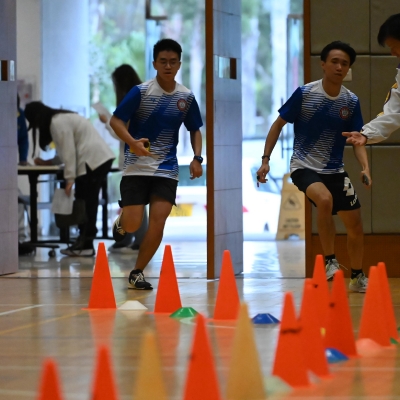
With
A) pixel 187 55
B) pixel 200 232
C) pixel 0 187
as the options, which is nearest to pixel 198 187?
pixel 200 232

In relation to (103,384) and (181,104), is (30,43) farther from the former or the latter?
(103,384)

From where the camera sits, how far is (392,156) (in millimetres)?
7457

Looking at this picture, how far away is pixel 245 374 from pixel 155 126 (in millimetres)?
3708

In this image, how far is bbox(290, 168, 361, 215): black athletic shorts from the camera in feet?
20.6

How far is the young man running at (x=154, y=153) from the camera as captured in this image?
6492mm

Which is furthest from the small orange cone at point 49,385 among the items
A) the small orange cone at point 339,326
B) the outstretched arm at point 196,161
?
the outstretched arm at point 196,161

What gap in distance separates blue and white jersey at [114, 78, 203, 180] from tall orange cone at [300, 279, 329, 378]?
123 inches

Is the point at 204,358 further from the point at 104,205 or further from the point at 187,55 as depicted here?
the point at 187,55

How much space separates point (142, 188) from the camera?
259 inches

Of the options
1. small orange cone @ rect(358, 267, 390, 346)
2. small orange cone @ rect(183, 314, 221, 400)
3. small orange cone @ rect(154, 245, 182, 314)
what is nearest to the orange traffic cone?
small orange cone @ rect(154, 245, 182, 314)

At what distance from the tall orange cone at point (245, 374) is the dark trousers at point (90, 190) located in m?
7.17

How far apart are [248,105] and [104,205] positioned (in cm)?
324

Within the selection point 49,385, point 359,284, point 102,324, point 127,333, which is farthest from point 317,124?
point 49,385

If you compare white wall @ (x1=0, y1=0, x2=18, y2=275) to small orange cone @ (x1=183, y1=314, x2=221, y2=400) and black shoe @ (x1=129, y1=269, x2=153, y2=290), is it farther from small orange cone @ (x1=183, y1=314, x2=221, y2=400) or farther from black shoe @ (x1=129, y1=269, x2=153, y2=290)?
small orange cone @ (x1=183, y1=314, x2=221, y2=400)
